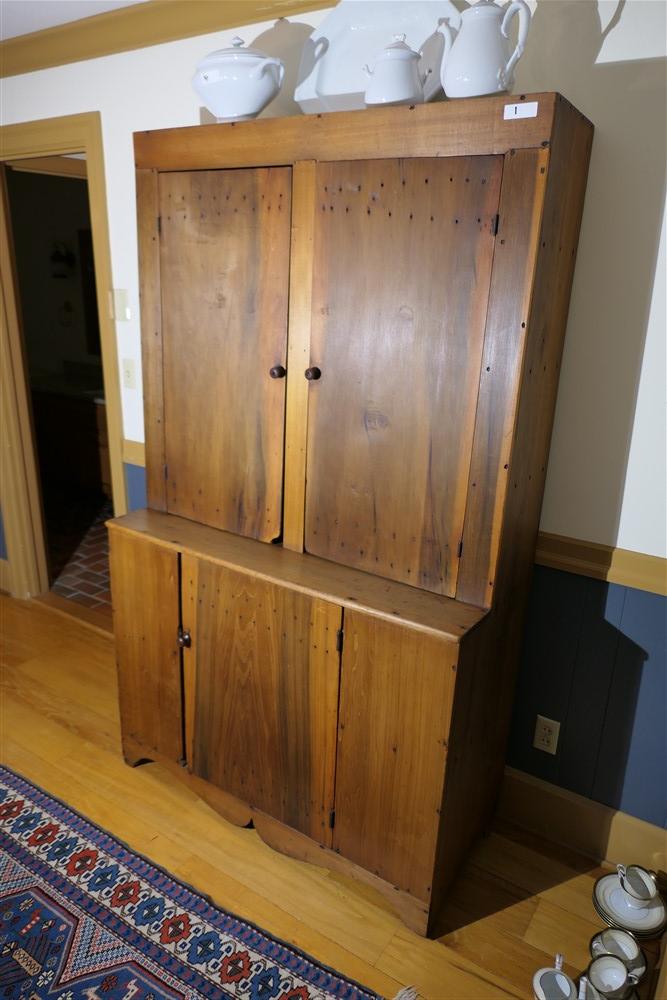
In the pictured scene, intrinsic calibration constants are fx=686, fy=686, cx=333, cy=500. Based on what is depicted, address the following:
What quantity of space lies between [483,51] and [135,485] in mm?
1940

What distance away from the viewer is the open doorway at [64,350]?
15.0 feet

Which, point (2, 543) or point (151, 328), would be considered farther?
point (2, 543)

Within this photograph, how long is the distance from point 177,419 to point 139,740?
103 cm

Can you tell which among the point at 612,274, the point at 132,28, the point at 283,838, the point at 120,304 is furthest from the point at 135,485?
the point at 612,274

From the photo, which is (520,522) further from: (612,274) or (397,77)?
(397,77)

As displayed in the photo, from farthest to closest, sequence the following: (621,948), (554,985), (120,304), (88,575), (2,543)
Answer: (88,575) < (2,543) < (120,304) < (621,948) < (554,985)

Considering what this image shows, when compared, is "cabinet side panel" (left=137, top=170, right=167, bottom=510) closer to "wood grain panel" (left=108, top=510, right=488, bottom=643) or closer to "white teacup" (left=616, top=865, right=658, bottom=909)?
"wood grain panel" (left=108, top=510, right=488, bottom=643)

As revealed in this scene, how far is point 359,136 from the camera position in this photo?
151 cm

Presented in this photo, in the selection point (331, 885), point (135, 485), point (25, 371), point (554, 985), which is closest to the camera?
point (554, 985)

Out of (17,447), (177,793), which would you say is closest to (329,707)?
(177,793)

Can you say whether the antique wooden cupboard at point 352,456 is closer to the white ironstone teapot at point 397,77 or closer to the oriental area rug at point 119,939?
the white ironstone teapot at point 397,77

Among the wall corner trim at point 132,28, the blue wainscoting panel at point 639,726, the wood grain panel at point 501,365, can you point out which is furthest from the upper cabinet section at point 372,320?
the wall corner trim at point 132,28

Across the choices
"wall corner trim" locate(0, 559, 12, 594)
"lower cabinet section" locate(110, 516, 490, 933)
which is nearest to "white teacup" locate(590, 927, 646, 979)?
"lower cabinet section" locate(110, 516, 490, 933)

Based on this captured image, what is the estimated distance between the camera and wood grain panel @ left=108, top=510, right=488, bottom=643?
1524mm
